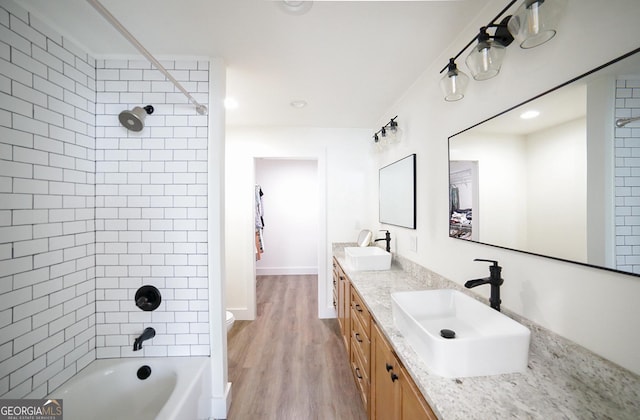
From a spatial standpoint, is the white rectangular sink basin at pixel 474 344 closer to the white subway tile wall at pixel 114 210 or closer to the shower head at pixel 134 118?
the white subway tile wall at pixel 114 210

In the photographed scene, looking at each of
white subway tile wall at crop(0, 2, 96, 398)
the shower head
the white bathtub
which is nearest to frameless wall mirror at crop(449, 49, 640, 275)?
the white bathtub

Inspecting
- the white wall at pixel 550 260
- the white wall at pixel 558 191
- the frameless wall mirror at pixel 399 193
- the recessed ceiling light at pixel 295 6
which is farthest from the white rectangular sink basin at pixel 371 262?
the recessed ceiling light at pixel 295 6

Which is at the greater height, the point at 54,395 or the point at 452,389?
the point at 452,389

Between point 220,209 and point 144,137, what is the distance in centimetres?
70

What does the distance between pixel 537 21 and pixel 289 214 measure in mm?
4400

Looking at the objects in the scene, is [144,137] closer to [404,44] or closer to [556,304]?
[404,44]

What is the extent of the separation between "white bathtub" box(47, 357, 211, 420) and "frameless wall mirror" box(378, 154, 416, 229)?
1.88m

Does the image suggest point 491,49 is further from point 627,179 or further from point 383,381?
point 383,381

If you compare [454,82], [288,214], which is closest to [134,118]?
[454,82]

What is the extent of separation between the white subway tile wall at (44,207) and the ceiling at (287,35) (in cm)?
22

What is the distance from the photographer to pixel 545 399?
68 cm

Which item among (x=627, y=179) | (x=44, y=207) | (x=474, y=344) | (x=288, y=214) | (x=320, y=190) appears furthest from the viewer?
(x=288, y=214)

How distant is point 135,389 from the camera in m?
1.46

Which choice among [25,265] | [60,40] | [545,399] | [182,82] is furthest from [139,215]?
[545,399]
